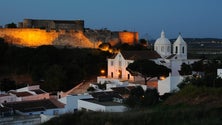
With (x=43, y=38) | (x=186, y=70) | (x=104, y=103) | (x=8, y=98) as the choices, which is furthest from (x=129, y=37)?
(x=104, y=103)

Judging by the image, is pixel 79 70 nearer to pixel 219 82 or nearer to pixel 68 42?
pixel 68 42

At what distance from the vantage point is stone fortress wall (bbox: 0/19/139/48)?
4428cm

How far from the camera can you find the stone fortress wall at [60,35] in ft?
145

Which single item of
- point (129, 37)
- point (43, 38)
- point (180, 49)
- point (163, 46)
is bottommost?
point (180, 49)

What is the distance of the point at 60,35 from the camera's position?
45.1m

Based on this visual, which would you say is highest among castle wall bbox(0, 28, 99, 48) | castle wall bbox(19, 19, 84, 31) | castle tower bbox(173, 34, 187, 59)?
castle wall bbox(19, 19, 84, 31)

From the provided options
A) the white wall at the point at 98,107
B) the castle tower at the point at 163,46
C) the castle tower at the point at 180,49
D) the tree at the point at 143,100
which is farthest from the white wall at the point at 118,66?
the tree at the point at 143,100

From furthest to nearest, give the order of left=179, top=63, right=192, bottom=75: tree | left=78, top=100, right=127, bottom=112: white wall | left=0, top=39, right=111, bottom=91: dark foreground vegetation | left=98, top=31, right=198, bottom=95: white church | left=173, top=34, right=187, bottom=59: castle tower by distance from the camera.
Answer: left=173, top=34, right=187, bottom=59: castle tower < left=0, top=39, right=111, bottom=91: dark foreground vegetation < left=98, top=31, right=198, bottom=95: white church < left=179, top=63, right=192, bottom=75: tree < left=78, top=100, right=127, bottom=112: white wall

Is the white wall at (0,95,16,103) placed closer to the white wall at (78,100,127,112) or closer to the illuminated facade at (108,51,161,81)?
the white wall at (78,100,127,112)

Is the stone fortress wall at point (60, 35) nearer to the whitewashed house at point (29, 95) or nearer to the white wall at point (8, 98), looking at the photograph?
the whitewashed house at point (29, 95)

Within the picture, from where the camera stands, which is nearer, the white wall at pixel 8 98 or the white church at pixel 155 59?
the white wall at pixel 8 98

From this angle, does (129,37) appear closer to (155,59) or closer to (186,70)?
(155,59)

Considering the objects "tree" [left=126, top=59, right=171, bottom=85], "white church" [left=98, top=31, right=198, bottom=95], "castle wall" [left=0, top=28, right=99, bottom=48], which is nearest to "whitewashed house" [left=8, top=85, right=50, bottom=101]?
"white church" [left=98, top=31, right=198, bottom=95]

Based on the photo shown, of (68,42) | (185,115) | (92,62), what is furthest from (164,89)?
(68,42)
